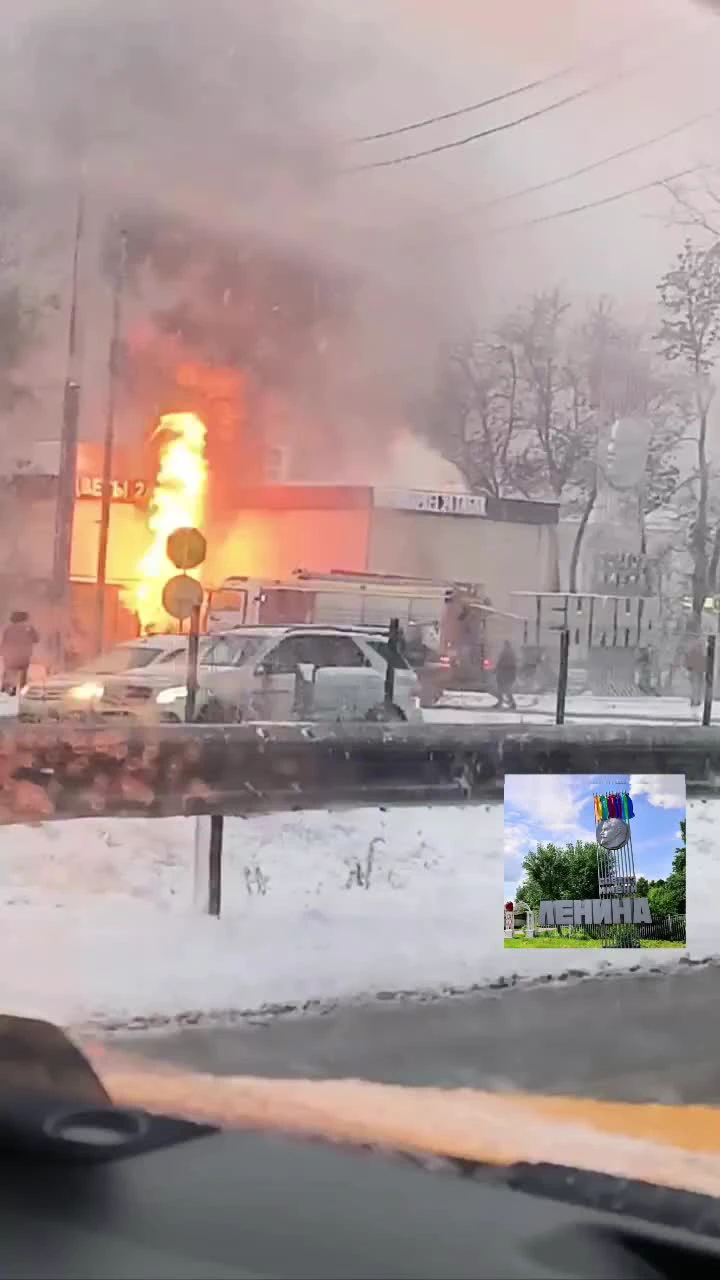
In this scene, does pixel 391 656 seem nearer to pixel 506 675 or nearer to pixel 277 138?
pixel 506 675

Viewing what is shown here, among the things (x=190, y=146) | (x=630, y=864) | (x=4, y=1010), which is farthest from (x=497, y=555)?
(x=4, y=1010)

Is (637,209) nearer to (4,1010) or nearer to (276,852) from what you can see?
(276,852)

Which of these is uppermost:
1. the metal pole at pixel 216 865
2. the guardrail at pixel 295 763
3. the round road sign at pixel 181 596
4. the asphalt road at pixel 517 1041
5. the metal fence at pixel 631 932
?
the round road sign at pixel 181 596

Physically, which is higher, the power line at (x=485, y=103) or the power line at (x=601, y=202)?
the power line at (x=485, y=103)

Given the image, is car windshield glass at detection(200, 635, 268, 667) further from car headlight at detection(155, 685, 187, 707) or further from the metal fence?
the metal fence

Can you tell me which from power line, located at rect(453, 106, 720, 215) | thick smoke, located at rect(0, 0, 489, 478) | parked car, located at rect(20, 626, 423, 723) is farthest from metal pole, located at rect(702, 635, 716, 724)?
power line, located at rect(453, 106, 720, 215)

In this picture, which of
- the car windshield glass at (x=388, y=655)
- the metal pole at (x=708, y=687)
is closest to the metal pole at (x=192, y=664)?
the car windshield glass at (x=388, y=655)

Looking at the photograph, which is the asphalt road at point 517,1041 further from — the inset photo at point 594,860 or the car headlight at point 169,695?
the car headlight at point 169,695

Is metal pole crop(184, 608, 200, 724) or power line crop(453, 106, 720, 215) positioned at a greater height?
power line crop(453, 106, 720, 215)
